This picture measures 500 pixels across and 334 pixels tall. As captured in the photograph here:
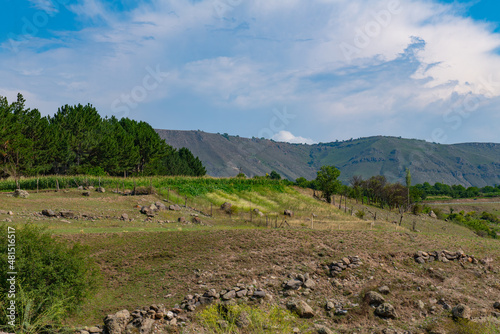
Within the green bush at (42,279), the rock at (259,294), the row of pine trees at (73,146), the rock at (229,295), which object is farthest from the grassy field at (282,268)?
the row of pine trees at (73,146)

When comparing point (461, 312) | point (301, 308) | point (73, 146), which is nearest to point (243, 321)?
point (301, 308)

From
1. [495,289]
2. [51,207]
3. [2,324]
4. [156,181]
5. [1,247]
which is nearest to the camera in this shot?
[2,324]

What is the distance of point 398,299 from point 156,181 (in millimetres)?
42538

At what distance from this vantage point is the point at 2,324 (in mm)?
10664

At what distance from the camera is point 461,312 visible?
14.4 meters

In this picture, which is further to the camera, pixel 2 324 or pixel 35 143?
pixel 35 143

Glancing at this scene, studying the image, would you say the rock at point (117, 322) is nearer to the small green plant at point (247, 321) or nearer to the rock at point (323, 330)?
the small green plant at point (247, 321)

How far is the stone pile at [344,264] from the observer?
17.9 meters

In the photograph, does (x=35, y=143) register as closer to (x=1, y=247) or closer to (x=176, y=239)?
(x=176, y=239)

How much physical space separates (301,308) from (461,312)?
22.8 feet

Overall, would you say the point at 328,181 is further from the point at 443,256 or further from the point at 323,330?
the point at 323,330

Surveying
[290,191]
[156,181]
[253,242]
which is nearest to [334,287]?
[253,242]

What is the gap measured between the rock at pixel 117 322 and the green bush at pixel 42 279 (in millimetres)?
1300

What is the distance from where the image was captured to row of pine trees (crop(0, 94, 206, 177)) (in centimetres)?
5000
